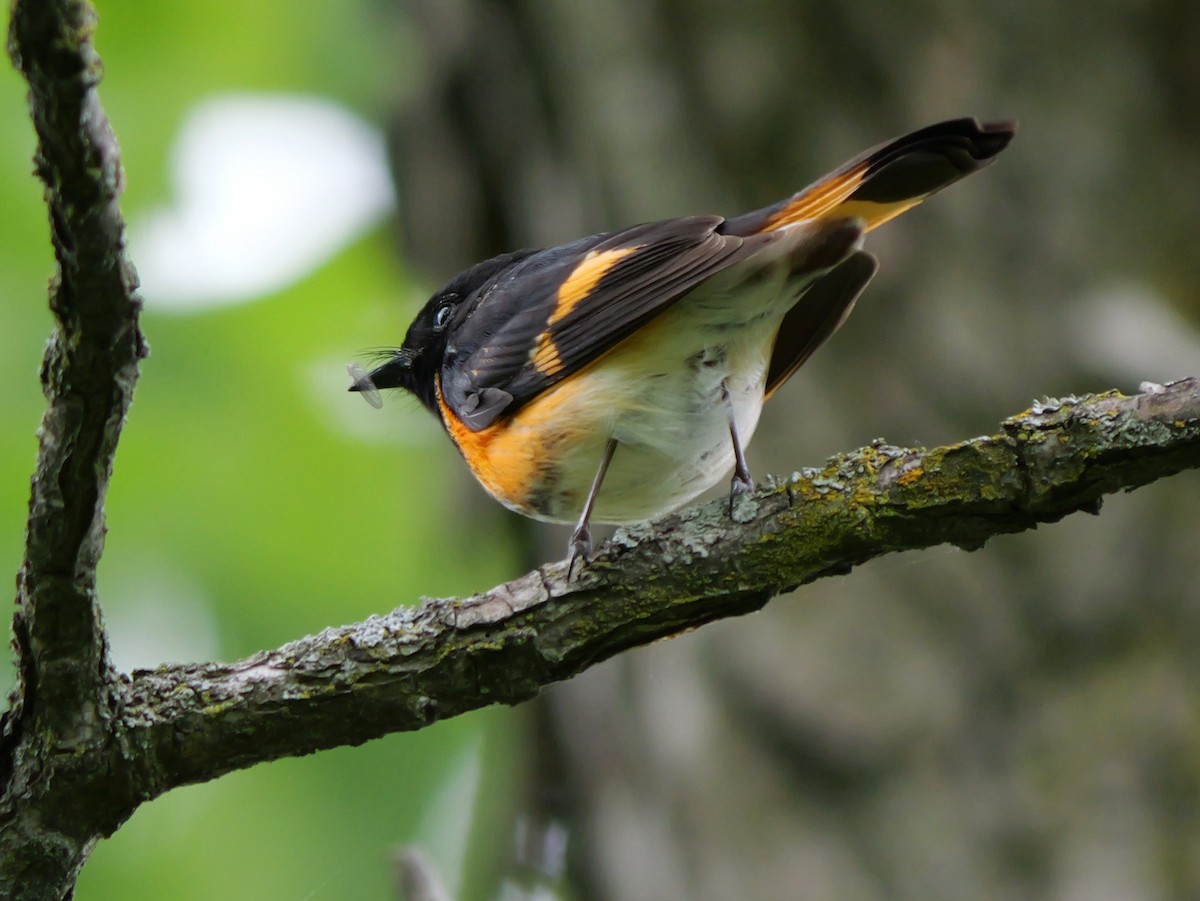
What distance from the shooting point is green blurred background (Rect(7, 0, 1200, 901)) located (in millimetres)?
3074

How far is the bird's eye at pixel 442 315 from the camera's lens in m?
3.22

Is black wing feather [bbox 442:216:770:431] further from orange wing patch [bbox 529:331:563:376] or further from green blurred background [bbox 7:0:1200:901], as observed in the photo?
green blurred background [bbox 7:0:1200:901]

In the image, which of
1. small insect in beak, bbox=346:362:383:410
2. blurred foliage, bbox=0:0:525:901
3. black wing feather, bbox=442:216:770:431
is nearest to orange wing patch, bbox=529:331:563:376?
black wing feather, bbox=442:216:770:431

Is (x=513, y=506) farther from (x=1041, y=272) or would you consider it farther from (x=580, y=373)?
(x=1041, y=272)

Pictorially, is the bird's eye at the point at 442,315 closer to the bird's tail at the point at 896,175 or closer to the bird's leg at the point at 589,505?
the bird's leg at the point at 589,505

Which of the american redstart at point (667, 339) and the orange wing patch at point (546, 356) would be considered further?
the orange wing patch at point (546, 356)

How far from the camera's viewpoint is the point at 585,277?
104 inches

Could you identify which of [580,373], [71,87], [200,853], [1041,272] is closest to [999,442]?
[580,373]

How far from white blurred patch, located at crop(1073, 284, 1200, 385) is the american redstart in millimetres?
944

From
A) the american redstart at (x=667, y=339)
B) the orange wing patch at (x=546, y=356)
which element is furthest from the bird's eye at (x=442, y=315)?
the orange wing patch at (x=546, y=356)

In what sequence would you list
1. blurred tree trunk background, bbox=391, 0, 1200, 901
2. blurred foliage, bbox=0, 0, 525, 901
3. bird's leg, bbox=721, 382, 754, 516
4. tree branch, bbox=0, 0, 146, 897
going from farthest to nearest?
blurred foliage, bbox=0, 0, 525, 901
blurred tree trunk background, bbox=391, 0, 1200, 901
bird's leg, bbox=721, 382, 754, 516
tree branch, bbox=0, 0, 146, 897

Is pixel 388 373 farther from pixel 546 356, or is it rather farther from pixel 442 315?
pixel 546 356

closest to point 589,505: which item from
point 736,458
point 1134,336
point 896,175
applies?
point 736,458

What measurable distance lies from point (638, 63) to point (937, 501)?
8.94 feet
